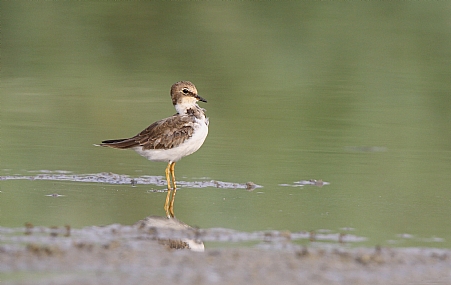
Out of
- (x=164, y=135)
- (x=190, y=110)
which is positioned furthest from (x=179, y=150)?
(x=190, y=110)

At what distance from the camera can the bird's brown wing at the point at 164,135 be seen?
920cm

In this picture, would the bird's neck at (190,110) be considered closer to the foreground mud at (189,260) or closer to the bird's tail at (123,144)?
the bird's tail at (123,144)

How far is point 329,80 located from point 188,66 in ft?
9.27

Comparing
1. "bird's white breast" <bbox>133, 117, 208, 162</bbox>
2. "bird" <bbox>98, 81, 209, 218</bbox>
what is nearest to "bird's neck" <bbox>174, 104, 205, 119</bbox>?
"bird" <bbox>98, 81, 209, 218</bbox>

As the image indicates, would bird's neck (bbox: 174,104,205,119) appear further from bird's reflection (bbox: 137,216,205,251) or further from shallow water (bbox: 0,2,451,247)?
bird's reflection (bbox: 137,216,205,251)

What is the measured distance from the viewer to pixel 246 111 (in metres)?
13.8

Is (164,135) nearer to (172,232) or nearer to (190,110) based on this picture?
(190,110)

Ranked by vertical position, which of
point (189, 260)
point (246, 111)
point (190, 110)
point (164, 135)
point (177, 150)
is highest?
point (246, 111)

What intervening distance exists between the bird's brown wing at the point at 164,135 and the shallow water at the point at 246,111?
42 cm

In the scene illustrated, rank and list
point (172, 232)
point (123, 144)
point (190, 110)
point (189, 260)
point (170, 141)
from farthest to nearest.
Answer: point (190, 110) < point (123, 144) < point (170, 141) < point (172, 232) < point (189, 260)

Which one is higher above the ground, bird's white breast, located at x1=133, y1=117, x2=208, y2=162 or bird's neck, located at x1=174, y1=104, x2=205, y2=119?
bird's neck, located at x1=174, y1=104, x2=205, y2=119

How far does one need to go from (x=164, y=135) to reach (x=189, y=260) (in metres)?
3.49

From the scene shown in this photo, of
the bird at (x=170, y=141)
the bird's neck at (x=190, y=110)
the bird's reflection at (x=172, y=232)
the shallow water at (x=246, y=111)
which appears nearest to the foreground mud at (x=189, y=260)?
the bird's reflection at (x=172, y=232)

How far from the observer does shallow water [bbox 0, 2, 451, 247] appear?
793cm
